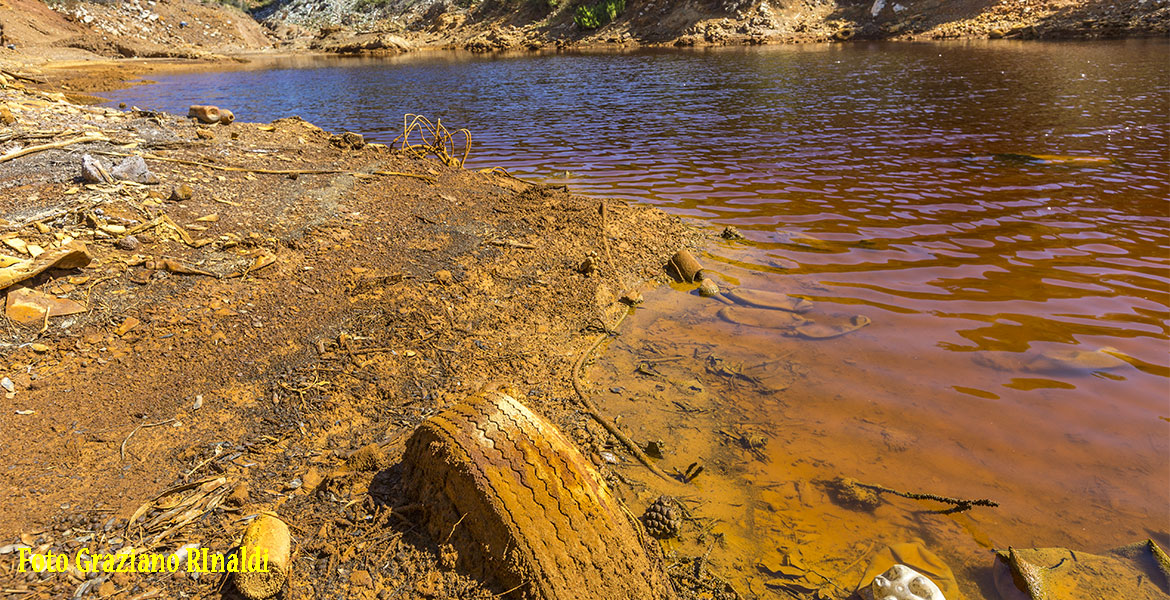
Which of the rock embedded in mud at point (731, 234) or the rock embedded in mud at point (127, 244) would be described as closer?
the rock embedded in mud at point (127, 244)

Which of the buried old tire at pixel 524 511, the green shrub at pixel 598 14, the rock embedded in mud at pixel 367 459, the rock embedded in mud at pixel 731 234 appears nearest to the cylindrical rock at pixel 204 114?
the rock embedded in mud at pixel 731 234

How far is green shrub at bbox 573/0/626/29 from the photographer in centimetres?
3925

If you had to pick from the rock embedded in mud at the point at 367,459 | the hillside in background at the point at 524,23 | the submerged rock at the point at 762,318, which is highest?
the hillside in background at the point at 524,23

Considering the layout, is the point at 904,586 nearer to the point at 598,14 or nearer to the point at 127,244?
the point at 127,244

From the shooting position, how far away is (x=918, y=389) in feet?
13.4

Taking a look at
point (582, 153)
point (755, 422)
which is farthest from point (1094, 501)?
point (582, 153)

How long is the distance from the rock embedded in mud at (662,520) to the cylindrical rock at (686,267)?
3.22m

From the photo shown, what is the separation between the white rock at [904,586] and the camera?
8.21 ft

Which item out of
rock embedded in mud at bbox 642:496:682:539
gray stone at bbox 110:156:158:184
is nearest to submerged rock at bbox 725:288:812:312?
rock embedded in mud at bbox 642:496:682:539

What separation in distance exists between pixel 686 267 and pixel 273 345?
3967 mm

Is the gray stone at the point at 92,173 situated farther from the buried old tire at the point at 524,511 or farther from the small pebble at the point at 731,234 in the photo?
the small pebble at the point at 731,234

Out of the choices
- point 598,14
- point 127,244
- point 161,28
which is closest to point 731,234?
point 127,244

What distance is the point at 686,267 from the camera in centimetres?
599

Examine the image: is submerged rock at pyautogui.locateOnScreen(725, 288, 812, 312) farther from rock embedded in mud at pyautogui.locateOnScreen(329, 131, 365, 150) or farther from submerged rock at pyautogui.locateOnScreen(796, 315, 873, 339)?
rock embedded in mud at pyautogui.locateOnScreen(329, 131, 365, 150)
